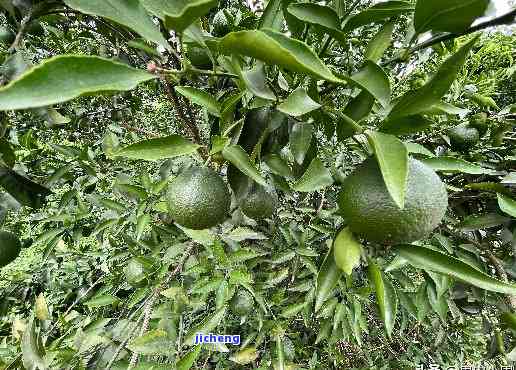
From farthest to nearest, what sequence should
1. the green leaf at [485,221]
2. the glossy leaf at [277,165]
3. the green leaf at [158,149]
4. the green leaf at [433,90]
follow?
the green leaf at [485,221]
the glossy leaf at [277,165]
the green leaf at [158,149]
the green leaf at [433,90]

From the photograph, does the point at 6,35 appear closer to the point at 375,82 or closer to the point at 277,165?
the point at 277,165

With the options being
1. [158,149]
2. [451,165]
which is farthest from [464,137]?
[158,149]

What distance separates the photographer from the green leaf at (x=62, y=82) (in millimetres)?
360

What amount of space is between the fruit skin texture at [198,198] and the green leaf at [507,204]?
23.8 inches

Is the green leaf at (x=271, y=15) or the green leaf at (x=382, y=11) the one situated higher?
the green leaf at (x=382, y=11)

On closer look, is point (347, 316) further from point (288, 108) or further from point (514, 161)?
point (288, 108)

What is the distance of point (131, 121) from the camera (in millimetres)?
2275

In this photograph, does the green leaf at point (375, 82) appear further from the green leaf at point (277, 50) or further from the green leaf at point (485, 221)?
the green leaf at point (485, 221)

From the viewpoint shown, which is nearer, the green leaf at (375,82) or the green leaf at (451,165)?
the green leaf at (375,82)

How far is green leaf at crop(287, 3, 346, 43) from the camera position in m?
0.59

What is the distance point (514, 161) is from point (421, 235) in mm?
909

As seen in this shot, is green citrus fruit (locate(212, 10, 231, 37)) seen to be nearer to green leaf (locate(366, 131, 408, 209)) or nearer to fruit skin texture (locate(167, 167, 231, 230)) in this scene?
fruit skin texture (locate(167, 167, 231, 230))

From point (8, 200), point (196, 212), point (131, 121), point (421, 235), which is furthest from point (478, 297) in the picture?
point (131, 121)

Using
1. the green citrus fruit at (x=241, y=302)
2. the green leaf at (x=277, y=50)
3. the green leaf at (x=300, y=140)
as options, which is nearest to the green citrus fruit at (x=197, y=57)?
the green leaf at (x=300, y=140)
